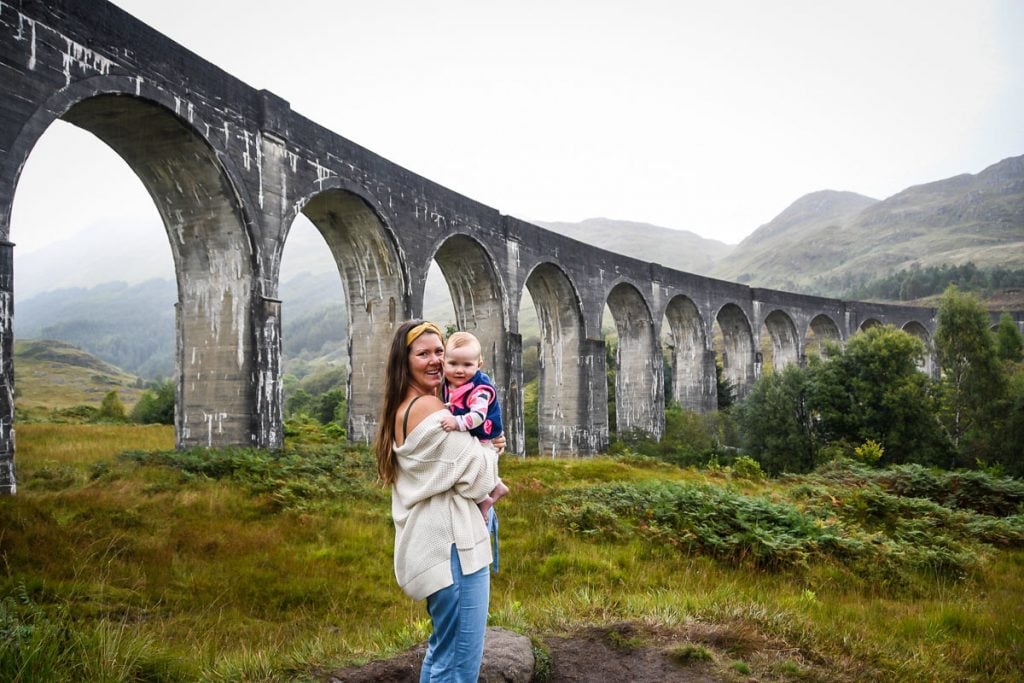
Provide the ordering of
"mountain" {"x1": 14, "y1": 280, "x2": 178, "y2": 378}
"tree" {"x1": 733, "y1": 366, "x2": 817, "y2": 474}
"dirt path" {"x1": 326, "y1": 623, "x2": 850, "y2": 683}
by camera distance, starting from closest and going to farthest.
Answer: "dirt path" {"x1": 326, "y1": 623, "x2": 850, "y2": 683} < "tree" {"x1": 733, "y1": 366, "x2": 817, "y2": 474} < "mountain" {"x1": 14, "y1": 280, "x2": 178, "y2": 378}

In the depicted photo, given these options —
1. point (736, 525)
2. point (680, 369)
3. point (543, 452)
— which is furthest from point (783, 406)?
point (736, 525)

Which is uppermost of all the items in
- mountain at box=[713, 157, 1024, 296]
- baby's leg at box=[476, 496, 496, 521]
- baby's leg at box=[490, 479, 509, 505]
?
mountain at box=[713, 157, 1024, 296]

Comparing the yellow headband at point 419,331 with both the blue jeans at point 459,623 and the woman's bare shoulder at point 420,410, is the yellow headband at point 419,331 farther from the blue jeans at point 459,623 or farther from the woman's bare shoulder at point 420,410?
the blue jeans at point 459,623

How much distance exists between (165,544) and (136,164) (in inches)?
315

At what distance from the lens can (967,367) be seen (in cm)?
2764

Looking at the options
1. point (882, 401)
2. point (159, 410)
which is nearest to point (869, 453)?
point (882, 401)

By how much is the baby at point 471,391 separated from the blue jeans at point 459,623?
0.32 meters

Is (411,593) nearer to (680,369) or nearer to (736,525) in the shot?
(736,525)

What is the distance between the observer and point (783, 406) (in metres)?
24.4

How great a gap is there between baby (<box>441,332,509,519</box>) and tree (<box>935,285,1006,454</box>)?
2886 cm

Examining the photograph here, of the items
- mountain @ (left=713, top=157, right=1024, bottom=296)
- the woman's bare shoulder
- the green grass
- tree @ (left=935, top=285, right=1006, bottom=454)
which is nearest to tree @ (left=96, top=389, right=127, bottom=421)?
the green grass

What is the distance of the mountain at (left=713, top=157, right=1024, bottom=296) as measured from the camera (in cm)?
10862

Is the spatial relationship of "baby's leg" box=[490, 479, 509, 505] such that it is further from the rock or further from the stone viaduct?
the stone viaduct

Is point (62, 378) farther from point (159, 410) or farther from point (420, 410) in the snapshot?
point (420, 410)
